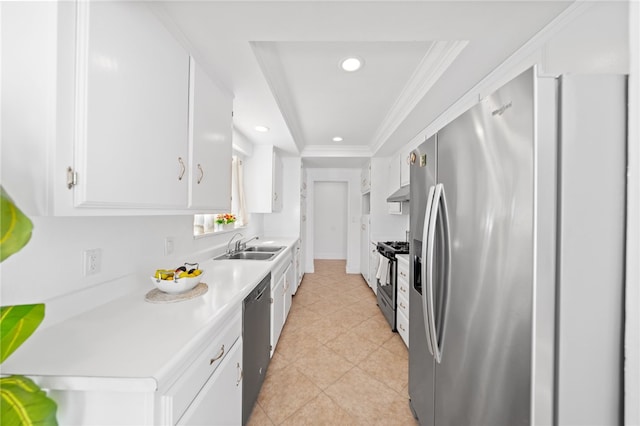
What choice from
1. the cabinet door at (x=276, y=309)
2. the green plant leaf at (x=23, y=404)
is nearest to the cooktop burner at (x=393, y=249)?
the cabinet door at (x=276, y=309)

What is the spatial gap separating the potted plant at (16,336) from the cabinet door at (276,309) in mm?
1571

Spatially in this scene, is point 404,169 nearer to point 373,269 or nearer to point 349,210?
point 373,269

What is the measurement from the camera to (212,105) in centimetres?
156

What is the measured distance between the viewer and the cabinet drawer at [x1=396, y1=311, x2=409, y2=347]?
235 cm

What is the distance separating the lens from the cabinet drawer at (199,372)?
2.53 feet

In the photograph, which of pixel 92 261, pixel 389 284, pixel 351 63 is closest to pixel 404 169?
pixel 389 284

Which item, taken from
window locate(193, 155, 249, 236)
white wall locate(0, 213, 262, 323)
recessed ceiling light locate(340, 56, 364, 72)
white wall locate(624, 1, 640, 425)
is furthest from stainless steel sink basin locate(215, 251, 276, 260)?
white wall locate(624, 1, 640, 425)

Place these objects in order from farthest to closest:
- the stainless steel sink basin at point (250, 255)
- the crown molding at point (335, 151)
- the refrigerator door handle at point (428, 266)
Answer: the crown molding at point (335, 151), the stainless steel sink basin at point (250, 255), the refrigerator door handle at point (428, 266)

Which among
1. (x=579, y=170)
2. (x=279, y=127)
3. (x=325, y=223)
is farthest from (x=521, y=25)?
(x=325, y=223)

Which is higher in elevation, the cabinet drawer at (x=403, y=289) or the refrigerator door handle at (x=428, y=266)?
the refrigerator door handle at (x=428, y=266)

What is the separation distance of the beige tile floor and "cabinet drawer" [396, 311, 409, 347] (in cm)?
9

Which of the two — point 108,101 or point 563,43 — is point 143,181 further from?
point 563,43

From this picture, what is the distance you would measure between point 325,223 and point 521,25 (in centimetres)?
528

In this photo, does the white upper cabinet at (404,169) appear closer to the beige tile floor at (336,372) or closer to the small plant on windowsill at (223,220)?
the beige tile floor at (336,372)
